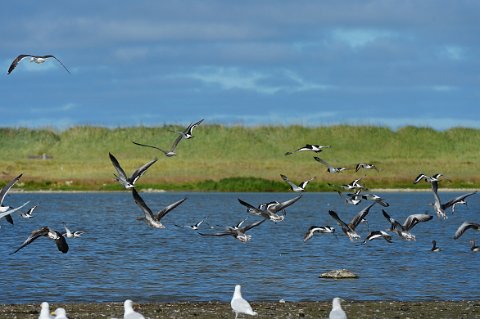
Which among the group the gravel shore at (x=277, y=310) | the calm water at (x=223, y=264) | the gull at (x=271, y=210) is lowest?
the gravel shore at (x=277, y=310)

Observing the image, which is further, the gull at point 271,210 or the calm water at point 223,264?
the calm water at point 223,264

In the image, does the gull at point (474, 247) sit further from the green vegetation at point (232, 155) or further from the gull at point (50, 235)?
the green vegetation at point (232, 155)

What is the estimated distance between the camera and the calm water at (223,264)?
25.8m

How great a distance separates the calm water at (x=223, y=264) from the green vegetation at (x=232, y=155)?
138 feet

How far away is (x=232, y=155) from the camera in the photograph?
149250 millimetres

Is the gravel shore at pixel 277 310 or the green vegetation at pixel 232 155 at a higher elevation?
the green vegetation at pixel 232 155

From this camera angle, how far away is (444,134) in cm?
16475

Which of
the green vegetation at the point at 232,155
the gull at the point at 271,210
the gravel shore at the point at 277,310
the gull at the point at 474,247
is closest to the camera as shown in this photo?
the gravel shore at the point at 277,310

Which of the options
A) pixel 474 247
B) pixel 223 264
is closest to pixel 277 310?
pixel 223 264

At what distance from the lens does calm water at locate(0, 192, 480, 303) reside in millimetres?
25797

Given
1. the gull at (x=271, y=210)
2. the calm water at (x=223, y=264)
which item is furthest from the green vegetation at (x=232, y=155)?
the gull at (x=271, y=210)

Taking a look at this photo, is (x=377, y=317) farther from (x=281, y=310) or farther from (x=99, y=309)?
(x=99, y=309)

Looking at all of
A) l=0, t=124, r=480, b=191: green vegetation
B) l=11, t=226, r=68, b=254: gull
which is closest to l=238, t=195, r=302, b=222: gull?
l=11, t=226, r=68, b=254: gull

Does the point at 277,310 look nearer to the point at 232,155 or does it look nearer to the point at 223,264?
the point at 223,264
